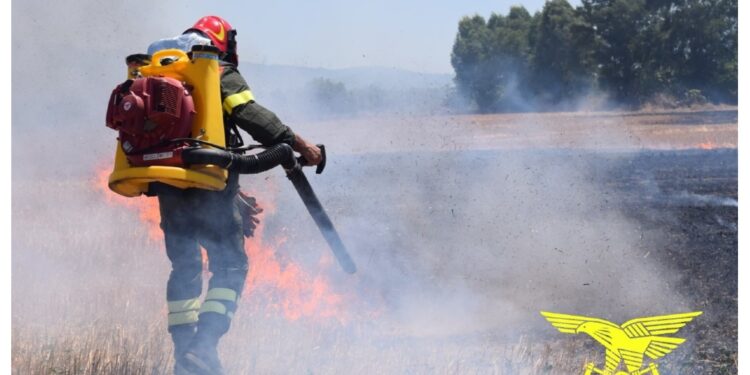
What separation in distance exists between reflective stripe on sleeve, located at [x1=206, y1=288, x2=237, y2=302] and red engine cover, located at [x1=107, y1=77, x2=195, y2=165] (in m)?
0.75

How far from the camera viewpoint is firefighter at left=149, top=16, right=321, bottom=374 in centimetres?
438

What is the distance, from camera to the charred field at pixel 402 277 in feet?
18.0

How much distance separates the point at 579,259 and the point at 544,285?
0.78 meters

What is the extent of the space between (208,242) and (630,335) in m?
3.60

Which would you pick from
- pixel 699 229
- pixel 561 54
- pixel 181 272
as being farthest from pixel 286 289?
pixel 561 54

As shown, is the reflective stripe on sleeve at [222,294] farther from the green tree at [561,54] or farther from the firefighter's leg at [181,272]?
the green tree at [561,54]

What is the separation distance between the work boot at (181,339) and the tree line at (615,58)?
99.7 ft

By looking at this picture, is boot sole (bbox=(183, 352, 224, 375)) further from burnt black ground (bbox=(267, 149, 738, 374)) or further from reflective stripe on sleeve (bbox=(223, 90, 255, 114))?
burnt black ground (bbox=(267, 149, 738, 374))

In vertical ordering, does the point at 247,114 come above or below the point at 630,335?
above

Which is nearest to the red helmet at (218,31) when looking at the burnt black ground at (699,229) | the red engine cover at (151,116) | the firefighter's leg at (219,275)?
the red engine cover at (151,116)

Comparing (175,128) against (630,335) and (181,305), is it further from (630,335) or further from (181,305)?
(630,335)

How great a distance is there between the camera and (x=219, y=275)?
4.51 m

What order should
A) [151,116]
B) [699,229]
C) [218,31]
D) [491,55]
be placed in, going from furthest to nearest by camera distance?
→ [491,55] < [699,229] < [218,31] < [151,116]

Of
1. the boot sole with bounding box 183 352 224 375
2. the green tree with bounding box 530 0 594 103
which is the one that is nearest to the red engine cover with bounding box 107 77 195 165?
the boot sole with bounding box 183 352 224 375
